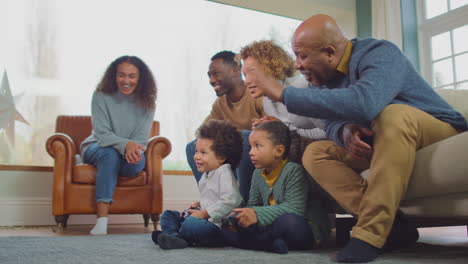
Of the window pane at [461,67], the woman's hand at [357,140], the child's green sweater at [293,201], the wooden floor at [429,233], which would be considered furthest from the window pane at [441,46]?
the woman's hand at [357,140]

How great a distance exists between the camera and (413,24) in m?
4.27

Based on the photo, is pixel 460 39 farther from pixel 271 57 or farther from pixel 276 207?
pixel 276 207

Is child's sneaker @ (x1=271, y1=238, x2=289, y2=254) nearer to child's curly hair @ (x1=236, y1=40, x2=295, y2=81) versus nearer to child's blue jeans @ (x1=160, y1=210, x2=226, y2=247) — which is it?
child's blue jeans @ (x1=160, y1=210, x2=226, y2=247)

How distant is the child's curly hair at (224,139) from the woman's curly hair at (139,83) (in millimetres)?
1334

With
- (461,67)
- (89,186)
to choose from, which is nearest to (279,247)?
(89,186)

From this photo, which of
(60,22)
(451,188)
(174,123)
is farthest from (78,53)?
(451,188)

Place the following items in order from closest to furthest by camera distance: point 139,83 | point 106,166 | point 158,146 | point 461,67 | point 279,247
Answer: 1. point 279,247
2. point 106,166
3. point 158,146
4. point 139,83
5. point 461,67

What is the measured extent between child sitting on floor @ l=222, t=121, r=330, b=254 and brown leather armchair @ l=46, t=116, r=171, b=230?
1.38 metres

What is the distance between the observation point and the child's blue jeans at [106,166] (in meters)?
2.63

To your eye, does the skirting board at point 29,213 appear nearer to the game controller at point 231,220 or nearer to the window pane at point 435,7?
the game controller at point 231,220

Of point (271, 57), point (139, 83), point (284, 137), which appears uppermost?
point (139, 83)

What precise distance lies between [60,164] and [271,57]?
1591 millimetres

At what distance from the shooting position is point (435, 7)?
409cm

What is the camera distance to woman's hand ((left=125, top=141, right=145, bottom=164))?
2668 mm
